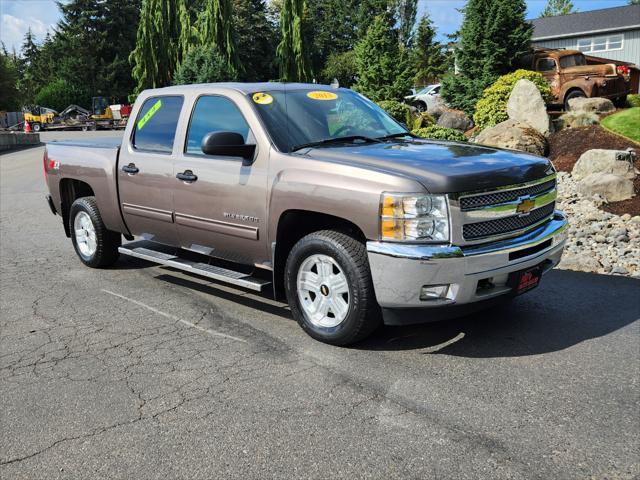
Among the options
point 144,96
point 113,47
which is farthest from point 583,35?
point 113,47

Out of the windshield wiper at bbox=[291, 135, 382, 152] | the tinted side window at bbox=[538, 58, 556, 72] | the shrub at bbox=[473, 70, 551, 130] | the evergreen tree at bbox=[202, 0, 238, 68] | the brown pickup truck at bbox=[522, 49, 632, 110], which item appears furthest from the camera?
the evergreen tree at bbox=[202, 0, 238, 68]

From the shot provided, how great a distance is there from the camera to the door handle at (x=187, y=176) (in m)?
5.30

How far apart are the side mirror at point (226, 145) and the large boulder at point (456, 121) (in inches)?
531

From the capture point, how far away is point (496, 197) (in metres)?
4.19

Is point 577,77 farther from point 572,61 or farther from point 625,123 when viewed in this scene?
point 625,123

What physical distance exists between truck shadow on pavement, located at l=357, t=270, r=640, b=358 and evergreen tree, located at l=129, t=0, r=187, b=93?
1385 inches

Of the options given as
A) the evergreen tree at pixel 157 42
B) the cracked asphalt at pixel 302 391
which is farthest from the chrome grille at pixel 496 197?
the evergreen tree at pixel 157 42

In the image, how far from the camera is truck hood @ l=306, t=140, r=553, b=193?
13.1 feet

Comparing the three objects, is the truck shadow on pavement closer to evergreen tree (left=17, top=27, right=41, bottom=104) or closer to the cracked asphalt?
the cracked asphalt

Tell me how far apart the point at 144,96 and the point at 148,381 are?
10.9 ft

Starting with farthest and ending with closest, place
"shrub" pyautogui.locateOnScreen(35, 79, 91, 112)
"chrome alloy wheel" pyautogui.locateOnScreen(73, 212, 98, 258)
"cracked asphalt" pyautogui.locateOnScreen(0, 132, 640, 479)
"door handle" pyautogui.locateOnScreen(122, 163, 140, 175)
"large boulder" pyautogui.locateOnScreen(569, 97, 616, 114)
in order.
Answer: "shrub" pyautogui.locateOnScreen(35, 79, 91, 112) → "large boulder" pyautogui.locateOnScreen(569, 97, 616, 114) → "chrome alloy wheel" pyautogui.locateOnScreen(73, 212, 98, 258) → "door handle" pyautogui.locateOnScreen(122, 163, 140, 175) → "cracked asphalt" pyautogui.locateOnScreen(0, 132, 640, 479)

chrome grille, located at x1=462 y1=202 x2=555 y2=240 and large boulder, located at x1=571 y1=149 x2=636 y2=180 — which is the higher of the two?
chrome grille, located at x1=462 y1=202 x2=555 y2=240

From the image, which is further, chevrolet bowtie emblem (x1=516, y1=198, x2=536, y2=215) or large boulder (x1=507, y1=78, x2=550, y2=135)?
A: large boulder (x1=507, y1=78, x2=550, y2=135)

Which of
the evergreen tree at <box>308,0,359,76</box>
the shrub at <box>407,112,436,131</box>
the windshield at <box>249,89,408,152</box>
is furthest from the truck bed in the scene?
the evergreen tree at <box>308,0,359,76</box>
